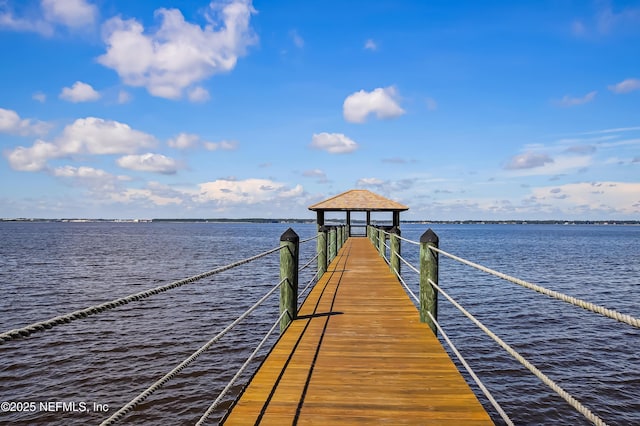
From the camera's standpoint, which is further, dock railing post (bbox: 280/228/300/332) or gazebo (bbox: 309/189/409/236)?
gazebo (bbox: 309/189/409/236)

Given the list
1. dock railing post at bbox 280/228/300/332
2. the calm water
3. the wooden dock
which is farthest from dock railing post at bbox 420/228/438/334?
the calm water

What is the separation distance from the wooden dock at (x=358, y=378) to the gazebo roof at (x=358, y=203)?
19.4 meters

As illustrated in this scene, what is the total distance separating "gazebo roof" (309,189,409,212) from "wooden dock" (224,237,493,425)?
19.4 m

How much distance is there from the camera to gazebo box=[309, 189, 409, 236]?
2624 centimetres

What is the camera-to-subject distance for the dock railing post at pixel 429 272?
5.50 meters

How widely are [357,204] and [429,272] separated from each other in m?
21.5

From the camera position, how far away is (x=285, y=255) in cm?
610

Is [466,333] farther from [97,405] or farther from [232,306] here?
[97,405]

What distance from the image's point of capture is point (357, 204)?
2691 centimetres

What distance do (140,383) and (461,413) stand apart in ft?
26.3

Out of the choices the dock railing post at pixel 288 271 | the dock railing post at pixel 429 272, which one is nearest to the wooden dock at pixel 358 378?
the dock railing post at pixel 288 271

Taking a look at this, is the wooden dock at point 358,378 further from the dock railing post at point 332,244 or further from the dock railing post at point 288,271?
the dock railing post at point 332,244

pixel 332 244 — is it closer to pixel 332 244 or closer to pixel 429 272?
pixel 332 244

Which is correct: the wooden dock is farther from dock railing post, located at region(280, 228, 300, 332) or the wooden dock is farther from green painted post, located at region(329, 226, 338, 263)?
green painted post, located at region(329, 226, 338, 263)
